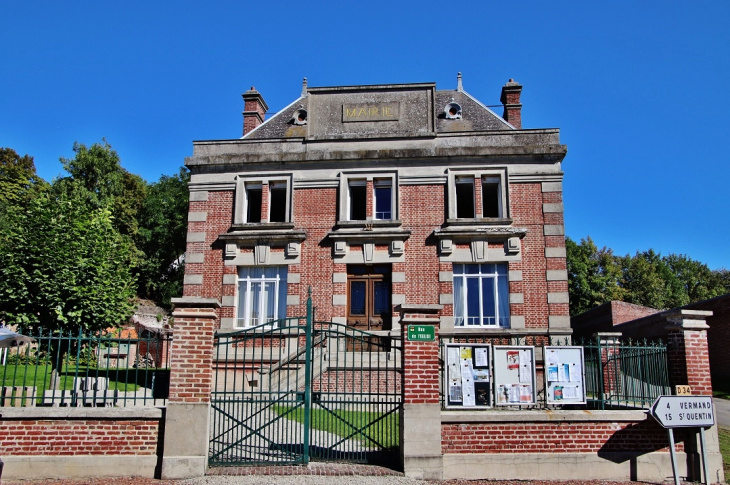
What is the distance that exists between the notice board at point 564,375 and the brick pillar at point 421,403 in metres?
2.12

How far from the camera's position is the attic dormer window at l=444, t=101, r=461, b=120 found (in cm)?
2006

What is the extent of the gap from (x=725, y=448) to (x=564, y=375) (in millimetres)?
4175

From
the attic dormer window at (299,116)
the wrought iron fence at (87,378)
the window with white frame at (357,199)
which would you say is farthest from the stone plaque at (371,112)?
the wrought iron fence at (87,378)

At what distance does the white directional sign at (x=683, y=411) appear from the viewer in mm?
9125

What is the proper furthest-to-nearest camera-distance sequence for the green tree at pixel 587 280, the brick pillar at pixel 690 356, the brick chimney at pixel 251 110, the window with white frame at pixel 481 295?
the green tree at pixel 587 280
the brick chimney at pixel 251 110
the window with white frame at pixel 481 295
the brick pillar at pixel 690 356

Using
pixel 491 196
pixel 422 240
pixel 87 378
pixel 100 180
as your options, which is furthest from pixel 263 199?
pixel 100 180

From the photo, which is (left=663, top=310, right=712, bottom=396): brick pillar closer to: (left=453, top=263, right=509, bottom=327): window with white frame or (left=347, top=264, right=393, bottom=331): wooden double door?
(left=453, top=263, right=509, bottom=327): window with white frame

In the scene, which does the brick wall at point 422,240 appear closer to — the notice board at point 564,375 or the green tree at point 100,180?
the notice board at point 564,375

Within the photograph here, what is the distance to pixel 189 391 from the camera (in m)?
9.17

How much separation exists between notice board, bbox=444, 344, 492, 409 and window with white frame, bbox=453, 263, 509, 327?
7221 mm

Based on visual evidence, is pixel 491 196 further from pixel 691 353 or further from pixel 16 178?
pixel 16 178

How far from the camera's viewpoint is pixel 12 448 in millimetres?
8969

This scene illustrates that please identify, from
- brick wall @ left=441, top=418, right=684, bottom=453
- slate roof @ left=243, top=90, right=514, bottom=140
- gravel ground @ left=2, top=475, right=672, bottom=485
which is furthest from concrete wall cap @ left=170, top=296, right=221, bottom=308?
slate roof @ left=243, top=90, right=514, bottom=140

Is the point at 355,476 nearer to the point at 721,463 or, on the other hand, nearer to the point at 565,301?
the point at 721,463
